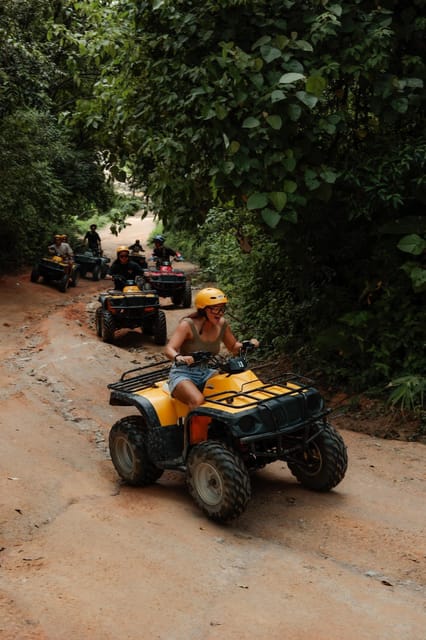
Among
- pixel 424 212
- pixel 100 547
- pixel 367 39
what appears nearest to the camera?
pixel 100 547

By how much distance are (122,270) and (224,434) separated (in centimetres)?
882

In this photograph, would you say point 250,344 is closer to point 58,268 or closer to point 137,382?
point 137,382

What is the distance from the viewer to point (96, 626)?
142 inches

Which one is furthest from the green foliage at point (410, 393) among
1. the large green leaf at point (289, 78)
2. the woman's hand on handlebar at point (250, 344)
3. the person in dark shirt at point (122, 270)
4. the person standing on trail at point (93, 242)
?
the person standing on trail at point (93, 242)

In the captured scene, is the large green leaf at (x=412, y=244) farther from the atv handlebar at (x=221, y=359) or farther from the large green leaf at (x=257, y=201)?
the atv handlebar at (x=221, y=359)

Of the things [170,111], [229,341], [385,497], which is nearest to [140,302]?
[170,111]

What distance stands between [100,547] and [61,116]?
6.99 m

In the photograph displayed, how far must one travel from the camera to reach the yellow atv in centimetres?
527

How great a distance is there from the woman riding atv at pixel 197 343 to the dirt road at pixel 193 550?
100cm

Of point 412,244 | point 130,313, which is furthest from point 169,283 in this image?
point 412,244

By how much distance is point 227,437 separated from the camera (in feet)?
18.6

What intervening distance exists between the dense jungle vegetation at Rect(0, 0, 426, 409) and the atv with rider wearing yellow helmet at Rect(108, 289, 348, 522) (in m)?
1.91

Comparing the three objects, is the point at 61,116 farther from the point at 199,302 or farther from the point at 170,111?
the point at 199,302

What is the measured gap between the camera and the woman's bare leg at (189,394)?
5652 millimetres
